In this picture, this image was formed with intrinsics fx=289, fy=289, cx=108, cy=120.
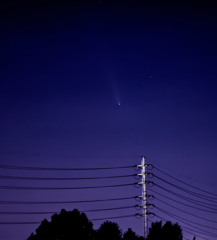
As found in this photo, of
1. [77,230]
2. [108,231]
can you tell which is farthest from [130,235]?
[77,230]

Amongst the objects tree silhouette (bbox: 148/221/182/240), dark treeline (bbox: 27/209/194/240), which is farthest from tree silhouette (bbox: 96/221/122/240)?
tree silhouette (bbox: 148/221/182/240)

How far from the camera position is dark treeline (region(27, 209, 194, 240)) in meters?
73.9

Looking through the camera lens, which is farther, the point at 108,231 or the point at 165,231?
the point at 108,231

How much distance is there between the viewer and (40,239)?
7606cm

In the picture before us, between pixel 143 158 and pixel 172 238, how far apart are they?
114ft

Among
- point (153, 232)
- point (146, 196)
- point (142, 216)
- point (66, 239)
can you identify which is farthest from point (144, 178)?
point (66, 239)

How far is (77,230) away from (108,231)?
997 cm

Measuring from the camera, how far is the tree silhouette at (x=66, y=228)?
76812 mm

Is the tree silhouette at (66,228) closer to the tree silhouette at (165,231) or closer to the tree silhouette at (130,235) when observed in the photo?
the tree silhouette at (130,235)

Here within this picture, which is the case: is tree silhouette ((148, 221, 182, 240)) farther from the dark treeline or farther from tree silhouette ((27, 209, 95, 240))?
tree silhouette ((27, 209, 95, 240))

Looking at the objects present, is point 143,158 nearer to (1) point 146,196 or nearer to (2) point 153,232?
(1) point 146,196

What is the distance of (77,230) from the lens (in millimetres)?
78250

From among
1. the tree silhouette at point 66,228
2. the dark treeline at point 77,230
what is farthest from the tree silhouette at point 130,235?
the tree silhouette at point 66,228

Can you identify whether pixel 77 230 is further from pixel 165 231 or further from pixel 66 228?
pixel 165 231
